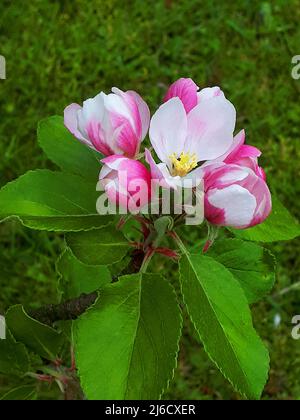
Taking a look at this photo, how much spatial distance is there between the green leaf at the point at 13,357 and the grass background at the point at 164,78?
1.99ft

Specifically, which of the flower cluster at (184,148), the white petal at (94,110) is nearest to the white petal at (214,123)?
the flower cluster at (184,148)

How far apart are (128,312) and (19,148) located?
130cm

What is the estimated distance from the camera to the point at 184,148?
90 cm

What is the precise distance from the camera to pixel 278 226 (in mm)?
1047

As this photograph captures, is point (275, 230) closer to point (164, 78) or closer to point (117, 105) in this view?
point (117, 105)

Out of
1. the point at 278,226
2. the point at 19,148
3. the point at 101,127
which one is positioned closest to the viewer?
the point at 101,127

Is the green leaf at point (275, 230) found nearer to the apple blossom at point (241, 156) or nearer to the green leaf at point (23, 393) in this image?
the apple blossom at point (241, 156)

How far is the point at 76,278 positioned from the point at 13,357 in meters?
0.20

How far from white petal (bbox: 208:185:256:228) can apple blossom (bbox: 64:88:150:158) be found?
0.43 ft

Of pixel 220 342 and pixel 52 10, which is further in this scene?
pixel 52 10

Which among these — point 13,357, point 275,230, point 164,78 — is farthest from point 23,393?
point 164,78

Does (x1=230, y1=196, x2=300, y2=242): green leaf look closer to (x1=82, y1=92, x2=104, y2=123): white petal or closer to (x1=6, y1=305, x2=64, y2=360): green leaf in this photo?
(x1=82, y1=92, x2=104, y2=123): white petal

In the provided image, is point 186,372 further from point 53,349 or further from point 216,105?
point 216,105
